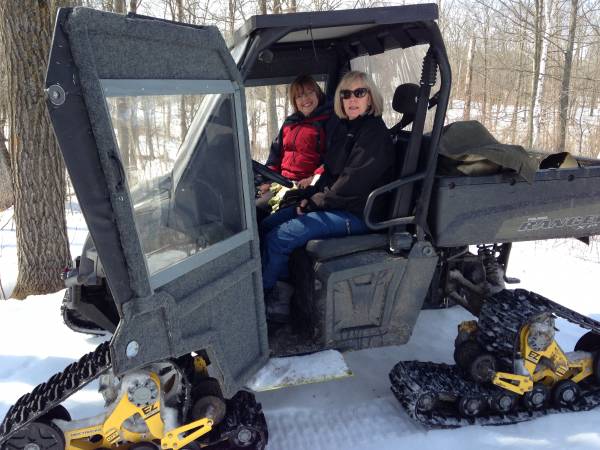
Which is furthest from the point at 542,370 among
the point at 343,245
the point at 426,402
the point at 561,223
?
the point at 343,245

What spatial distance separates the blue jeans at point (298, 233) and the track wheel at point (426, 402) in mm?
1041

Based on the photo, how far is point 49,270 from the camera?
5.34 metres

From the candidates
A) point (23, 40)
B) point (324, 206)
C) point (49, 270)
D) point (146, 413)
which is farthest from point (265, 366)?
point (23, 40)

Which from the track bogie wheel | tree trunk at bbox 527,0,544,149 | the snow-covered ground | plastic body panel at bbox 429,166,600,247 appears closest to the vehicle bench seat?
plastic body panel at bbox 429,166,600,247

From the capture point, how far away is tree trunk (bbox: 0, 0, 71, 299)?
4.71 m

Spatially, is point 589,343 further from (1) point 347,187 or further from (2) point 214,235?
(2) point 214,235

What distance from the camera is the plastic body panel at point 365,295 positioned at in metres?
2.94

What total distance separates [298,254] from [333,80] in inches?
75.9

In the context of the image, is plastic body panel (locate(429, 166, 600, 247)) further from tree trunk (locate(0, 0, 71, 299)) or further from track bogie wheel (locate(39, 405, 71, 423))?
tree trunk (locate(0, 0, 71, 299))

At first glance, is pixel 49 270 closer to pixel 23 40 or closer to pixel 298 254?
pixel 23 40

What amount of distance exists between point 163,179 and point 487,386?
236 centimetres

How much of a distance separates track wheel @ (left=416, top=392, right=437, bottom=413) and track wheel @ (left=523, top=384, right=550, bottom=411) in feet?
2.06

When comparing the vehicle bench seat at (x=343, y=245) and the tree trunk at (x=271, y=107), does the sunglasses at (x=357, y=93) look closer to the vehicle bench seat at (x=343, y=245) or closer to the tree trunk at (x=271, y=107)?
the vehicle bench seat at (x=343, y=245)

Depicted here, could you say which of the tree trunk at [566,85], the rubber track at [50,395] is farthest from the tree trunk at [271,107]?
the tree trunk at [566,85]
